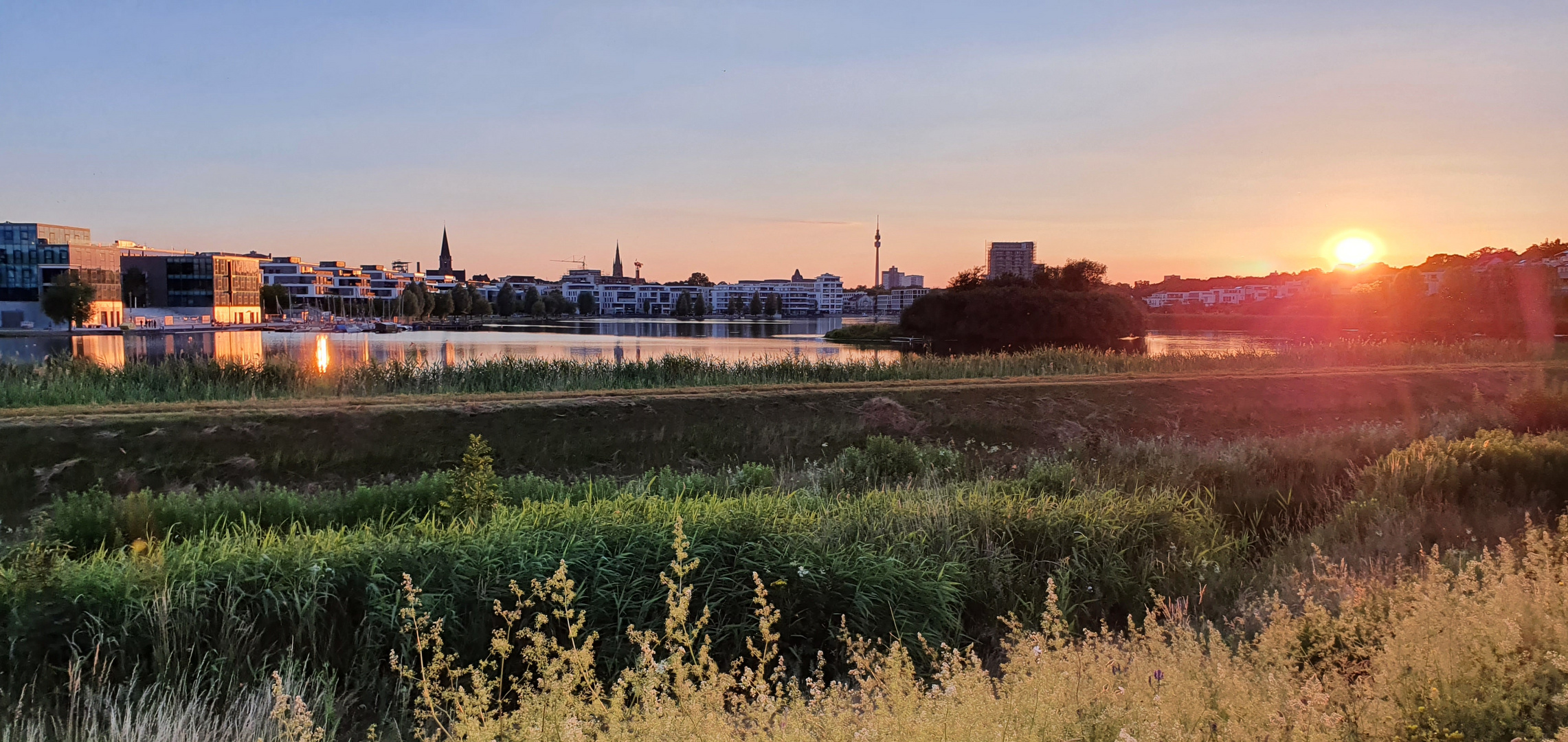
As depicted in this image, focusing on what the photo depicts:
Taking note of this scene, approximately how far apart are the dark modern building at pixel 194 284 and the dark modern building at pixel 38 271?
29.0 feet

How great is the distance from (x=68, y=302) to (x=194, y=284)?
1191 inches

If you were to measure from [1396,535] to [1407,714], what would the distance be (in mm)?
4674

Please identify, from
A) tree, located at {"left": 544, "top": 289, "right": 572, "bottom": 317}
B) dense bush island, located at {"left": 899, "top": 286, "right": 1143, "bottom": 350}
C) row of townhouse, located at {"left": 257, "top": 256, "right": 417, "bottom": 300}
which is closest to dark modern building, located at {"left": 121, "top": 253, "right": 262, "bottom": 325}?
row of townhouse, located at {"left": 257, "top": 256, "right": 417, "bottom": 300}

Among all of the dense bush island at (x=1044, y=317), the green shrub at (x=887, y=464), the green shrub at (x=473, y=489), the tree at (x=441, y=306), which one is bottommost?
the green shrub at (x=887, y=464)

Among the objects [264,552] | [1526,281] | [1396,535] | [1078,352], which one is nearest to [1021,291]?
[1526,281]

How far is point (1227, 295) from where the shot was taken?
17425cm

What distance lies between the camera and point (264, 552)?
5.34 m

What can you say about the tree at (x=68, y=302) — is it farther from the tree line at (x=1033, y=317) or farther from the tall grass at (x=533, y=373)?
the tall grass at (x=533, y=373)

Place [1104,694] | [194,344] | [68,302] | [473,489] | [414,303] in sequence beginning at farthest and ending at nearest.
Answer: [414,303]
[68,302]
[194,344]
[473,489]
[1104,694]

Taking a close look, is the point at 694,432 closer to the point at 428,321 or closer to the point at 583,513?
the point at 583,513

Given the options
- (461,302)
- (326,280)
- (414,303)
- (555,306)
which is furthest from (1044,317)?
(326,280)

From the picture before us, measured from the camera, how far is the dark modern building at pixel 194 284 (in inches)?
4181

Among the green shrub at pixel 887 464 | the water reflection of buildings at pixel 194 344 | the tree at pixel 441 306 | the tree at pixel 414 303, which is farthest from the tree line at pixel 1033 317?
the tree at pixel 441 306

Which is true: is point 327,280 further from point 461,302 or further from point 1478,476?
point 1478,476
